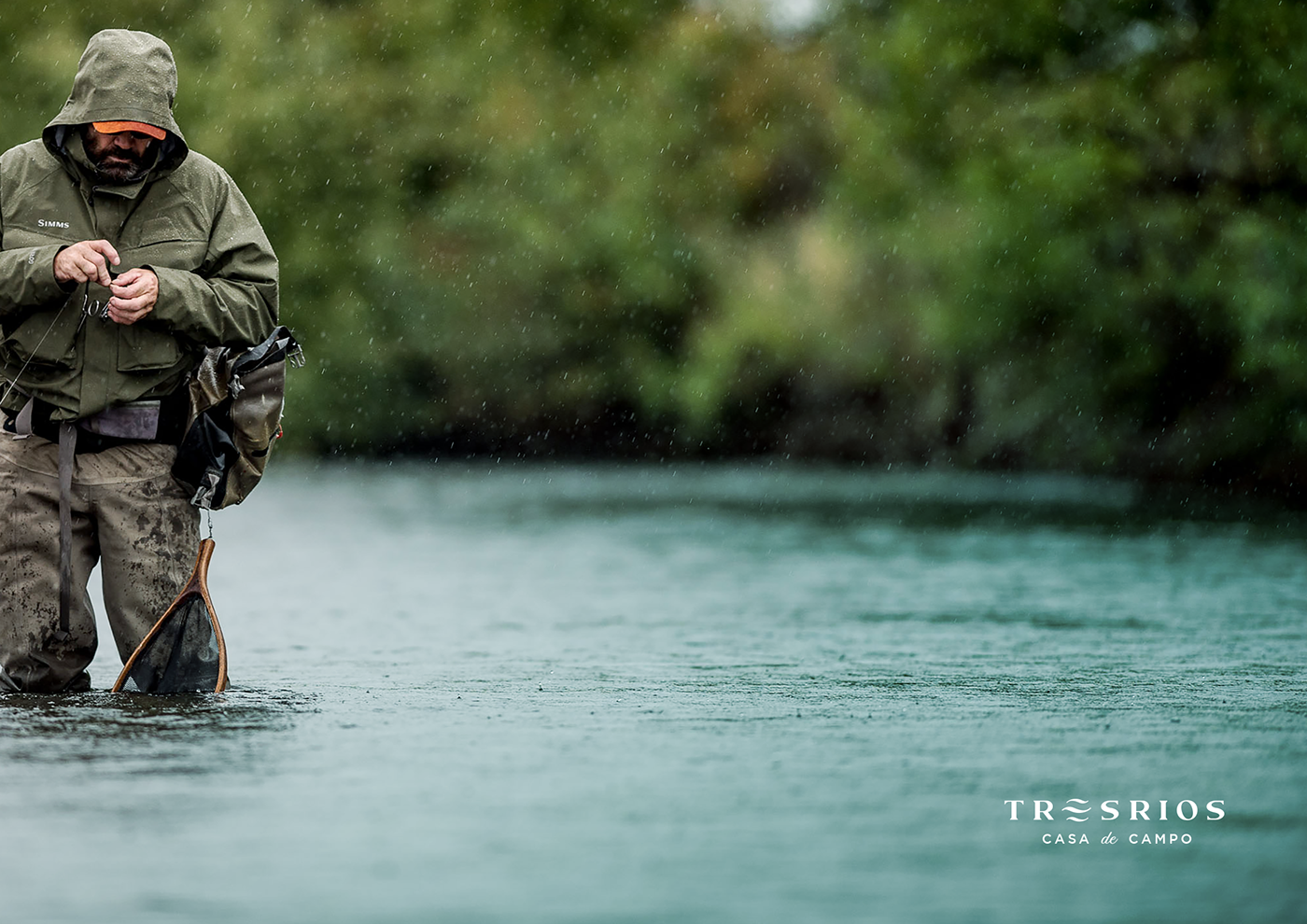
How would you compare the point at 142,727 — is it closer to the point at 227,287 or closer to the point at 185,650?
the point at 185,650

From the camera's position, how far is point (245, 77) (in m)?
40.5

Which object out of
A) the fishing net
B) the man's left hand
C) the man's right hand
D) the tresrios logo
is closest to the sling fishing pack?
the fishing net

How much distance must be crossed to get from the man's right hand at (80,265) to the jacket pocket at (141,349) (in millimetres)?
229

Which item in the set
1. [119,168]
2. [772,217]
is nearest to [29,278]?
[119,168]

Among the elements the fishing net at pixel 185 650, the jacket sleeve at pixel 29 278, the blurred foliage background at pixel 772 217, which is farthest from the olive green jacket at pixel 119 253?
the blurred foliage background at pixel 772 217

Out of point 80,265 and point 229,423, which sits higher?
point 80,265

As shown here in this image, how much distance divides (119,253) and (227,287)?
32cm

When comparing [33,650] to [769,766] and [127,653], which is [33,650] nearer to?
[127,653]

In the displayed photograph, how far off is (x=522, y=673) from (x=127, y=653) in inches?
69.9

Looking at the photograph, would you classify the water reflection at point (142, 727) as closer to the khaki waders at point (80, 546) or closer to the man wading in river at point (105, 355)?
the khaki waders at point (80, 546)

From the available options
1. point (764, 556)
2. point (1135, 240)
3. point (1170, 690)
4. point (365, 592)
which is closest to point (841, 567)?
point (764, 556)

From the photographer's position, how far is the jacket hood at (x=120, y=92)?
21.6ft

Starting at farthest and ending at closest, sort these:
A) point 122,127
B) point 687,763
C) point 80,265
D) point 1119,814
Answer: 1. point 122,127
2. point 80,265
3. point 687,763
4. point 1119,814

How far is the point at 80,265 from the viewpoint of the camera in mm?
6449
